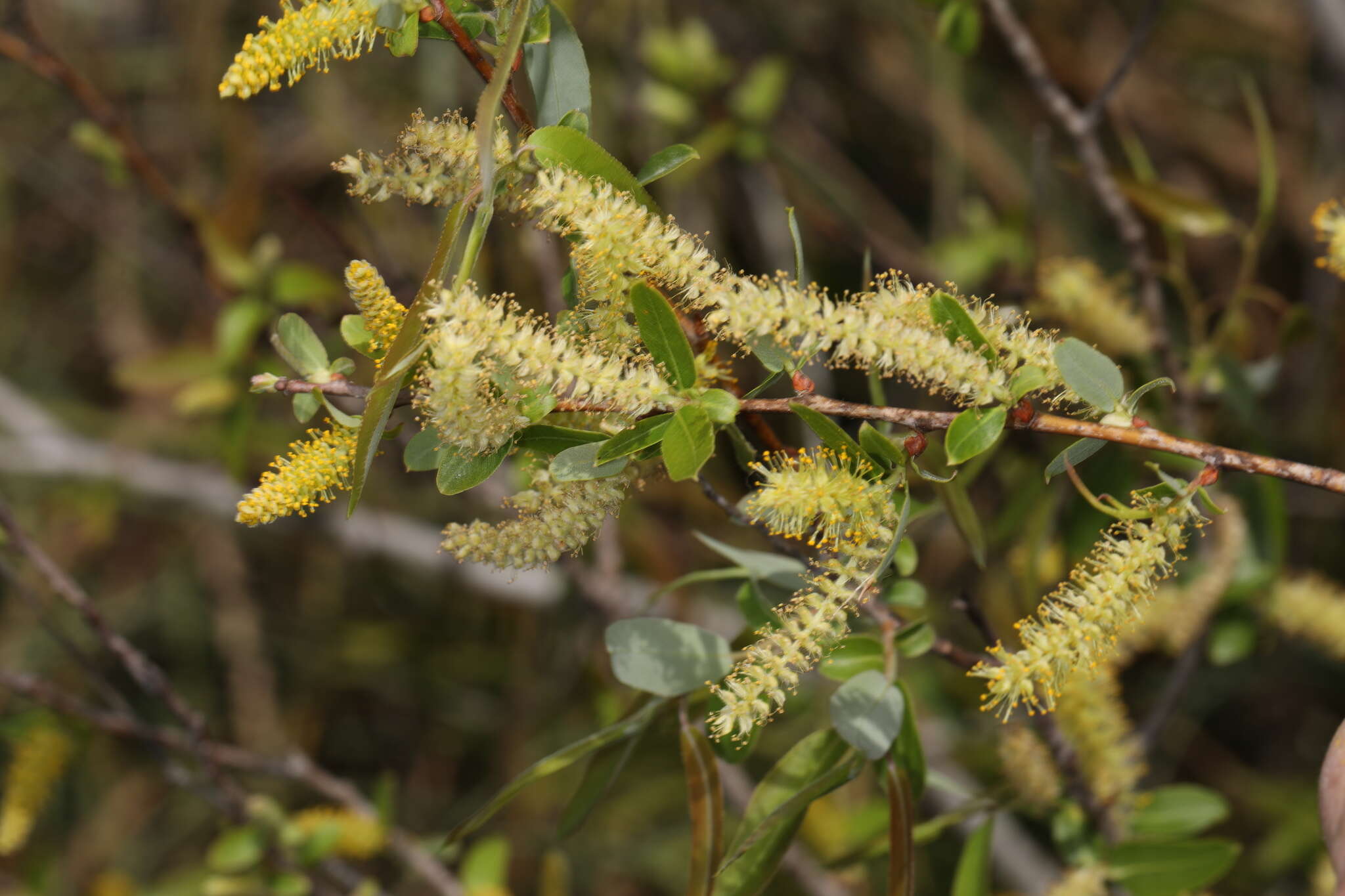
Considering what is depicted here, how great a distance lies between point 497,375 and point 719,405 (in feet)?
0.47

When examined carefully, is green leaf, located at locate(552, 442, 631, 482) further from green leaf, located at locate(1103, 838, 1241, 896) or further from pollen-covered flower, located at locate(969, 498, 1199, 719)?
green leaf, located at locate(1103, 838, 1241, 896)

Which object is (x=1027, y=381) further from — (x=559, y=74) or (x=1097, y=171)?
(x=1097, y=171)

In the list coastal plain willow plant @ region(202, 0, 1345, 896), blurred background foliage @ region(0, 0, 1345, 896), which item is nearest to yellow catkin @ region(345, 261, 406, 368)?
coastal plain willow plant @ region(202, 0, 1345, 896)

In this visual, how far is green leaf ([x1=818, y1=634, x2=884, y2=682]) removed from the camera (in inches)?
30.9

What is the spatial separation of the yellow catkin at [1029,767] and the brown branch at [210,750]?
0.74 meters

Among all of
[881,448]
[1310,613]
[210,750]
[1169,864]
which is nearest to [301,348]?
[881,448]

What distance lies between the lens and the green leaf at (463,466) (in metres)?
0.65

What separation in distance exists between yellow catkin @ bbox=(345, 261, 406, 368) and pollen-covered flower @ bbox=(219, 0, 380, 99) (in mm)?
119

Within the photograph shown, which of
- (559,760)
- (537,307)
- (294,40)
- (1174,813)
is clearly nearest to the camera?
(294,40)

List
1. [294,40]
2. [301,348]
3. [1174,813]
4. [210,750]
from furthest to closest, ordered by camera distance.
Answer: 1. [210,750]
2. [1174,813]
3. [301,348]
4. [294,40]

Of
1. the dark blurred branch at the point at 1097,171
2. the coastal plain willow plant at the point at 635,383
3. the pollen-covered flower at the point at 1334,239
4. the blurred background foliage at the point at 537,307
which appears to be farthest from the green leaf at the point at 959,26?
the coastal plain willow plant at the point at 635,383

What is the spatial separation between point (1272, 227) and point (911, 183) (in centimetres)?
82

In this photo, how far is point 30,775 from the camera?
1.29 meters

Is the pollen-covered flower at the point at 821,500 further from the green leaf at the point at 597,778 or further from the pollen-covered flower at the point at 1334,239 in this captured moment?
the pollen-covered flower at the point at 1334,239
